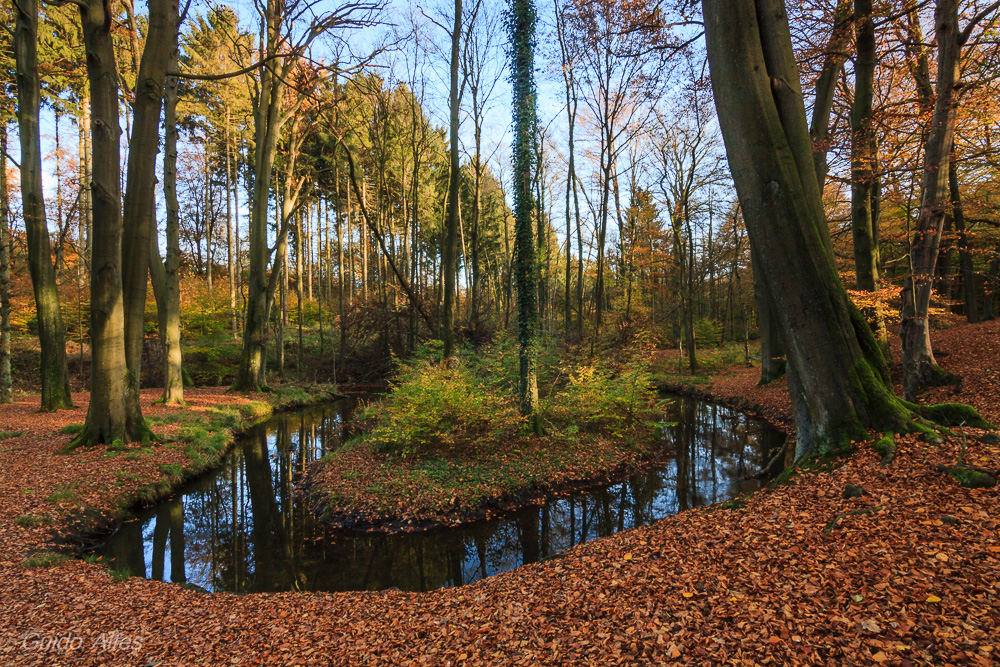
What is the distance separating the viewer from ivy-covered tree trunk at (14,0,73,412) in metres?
9.48

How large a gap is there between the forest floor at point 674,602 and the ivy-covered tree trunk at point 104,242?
131 inches

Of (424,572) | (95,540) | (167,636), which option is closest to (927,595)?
(424,572)

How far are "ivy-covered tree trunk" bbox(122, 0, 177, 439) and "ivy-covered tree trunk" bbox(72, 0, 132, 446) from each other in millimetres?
332

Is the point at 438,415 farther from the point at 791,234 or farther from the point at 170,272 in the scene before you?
the point at 170,272

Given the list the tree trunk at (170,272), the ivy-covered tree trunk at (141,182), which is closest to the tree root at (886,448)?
the ivy-covered tree trunk at (141,182)

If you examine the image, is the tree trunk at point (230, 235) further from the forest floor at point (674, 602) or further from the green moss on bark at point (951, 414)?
the green moss on bark at point (951, 414)

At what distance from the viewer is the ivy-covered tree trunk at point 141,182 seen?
775 centimetres

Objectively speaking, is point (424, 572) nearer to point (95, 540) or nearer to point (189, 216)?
point (95, 540)

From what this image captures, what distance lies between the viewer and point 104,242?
7461mm

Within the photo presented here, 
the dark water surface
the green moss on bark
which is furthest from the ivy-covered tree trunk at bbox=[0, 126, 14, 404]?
the green moss on bark

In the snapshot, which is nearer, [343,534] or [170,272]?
[343,534]

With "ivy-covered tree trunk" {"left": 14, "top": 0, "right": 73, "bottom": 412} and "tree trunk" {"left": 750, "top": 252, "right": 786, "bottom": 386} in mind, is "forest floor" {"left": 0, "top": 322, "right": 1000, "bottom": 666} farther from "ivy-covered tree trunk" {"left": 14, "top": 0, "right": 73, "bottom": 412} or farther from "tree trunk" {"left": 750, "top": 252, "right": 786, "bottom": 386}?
"tree trunk" {"left": 750, "top": 252, "right": 786, "bottom": 386}

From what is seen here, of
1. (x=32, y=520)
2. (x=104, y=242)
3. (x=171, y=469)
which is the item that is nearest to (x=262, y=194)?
(x=104, y=242)

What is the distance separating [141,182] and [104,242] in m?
1.33
